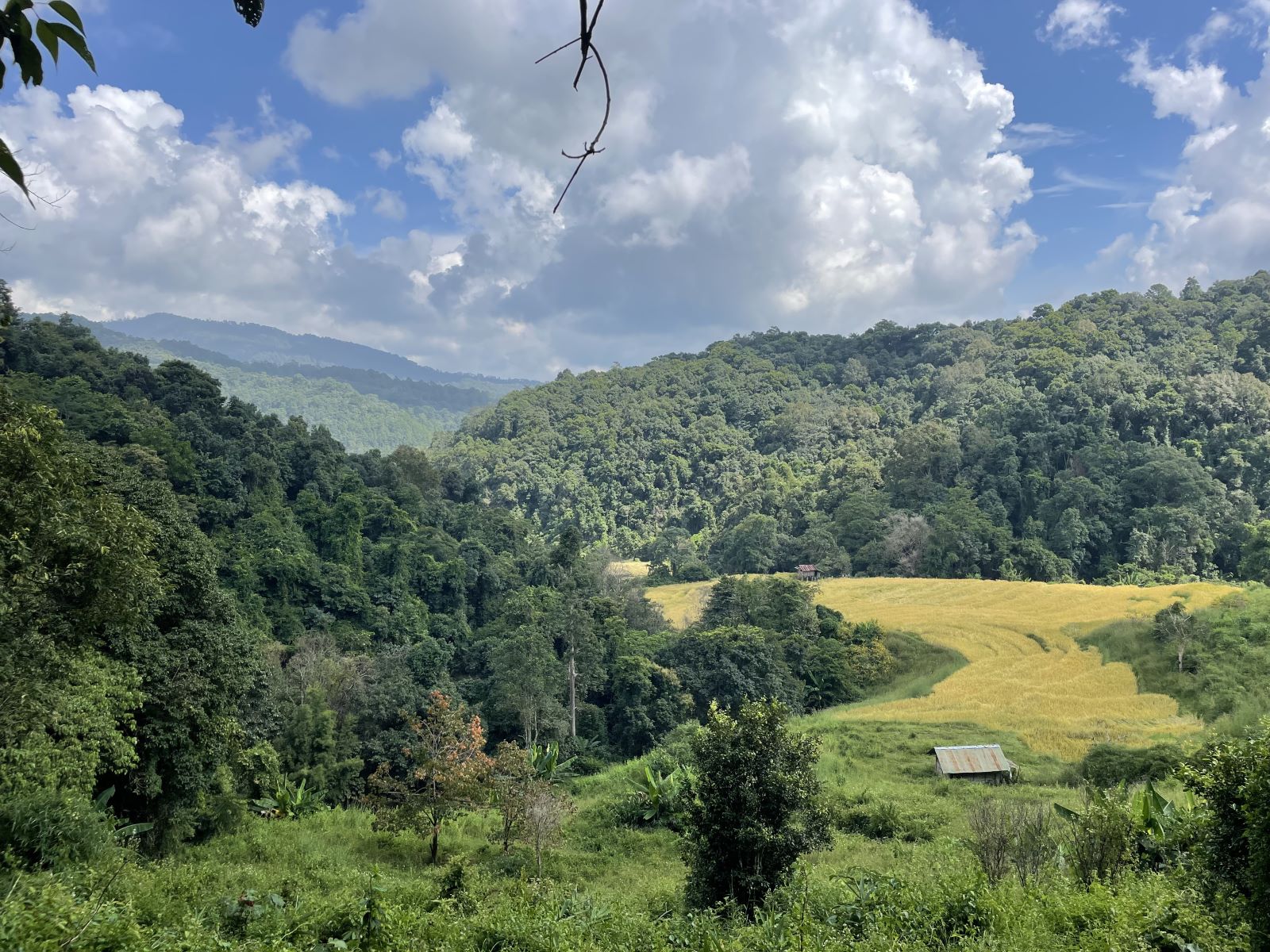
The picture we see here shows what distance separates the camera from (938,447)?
55.5 m

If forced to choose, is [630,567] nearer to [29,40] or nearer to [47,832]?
[47,832]

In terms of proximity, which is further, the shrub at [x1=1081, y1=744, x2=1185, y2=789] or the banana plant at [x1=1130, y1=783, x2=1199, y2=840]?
the shrub at [x1=1081, y1=744, x2=1185, y2=789]

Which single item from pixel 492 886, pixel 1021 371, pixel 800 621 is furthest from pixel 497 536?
pixel 1021 371

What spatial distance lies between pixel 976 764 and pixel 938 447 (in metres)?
38.2

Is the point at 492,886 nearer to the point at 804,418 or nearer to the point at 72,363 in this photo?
the point at 72,363

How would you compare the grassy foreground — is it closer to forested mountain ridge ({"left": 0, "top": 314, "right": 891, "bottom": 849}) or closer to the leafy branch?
forested mountain ridge ({"left": 0, "top": 314, "right": 891, "bottom": 849})

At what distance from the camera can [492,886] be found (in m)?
13.1

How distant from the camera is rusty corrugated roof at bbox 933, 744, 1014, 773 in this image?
20859mm

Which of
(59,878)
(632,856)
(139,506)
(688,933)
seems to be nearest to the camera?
(59,878)

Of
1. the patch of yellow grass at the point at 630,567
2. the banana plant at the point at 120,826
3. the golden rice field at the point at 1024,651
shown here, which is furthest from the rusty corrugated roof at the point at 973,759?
the patch of yellow grass at the point at 630,567

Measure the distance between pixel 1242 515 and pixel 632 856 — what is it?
152 feet

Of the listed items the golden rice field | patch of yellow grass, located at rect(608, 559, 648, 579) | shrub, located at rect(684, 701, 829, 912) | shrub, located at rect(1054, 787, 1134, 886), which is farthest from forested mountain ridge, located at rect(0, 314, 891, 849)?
shrub, located at rect(1054, 787, 1134, 886)

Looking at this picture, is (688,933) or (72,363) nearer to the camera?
(688,933)

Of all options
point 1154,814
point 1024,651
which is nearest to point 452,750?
point 1154,814
